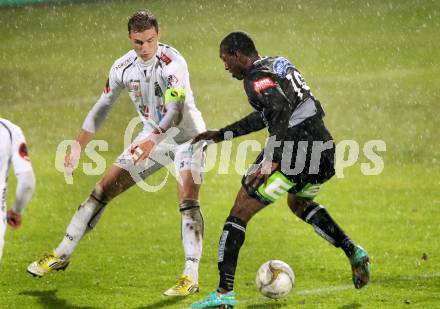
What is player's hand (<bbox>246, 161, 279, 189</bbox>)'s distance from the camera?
330 inches

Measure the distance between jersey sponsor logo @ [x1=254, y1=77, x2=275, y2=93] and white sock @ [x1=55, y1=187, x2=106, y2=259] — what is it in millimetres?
2204

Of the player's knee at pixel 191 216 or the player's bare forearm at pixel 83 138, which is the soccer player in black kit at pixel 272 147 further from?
the player's bare forearm at pixel 83 138

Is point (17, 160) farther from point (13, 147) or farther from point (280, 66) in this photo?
point (280, 66)

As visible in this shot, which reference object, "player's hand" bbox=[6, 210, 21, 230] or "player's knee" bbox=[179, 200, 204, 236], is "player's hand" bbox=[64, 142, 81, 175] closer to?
"player's knee" bbox=[179, 200, 204, 236]

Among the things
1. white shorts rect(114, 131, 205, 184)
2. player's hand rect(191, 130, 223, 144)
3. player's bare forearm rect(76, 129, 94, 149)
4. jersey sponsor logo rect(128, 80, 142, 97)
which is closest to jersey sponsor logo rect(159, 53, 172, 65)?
jersey sponsor logo rect(128, 80, 142, 97)

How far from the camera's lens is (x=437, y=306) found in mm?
8578

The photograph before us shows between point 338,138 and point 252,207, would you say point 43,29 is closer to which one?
point 338,138

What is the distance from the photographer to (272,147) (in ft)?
27.4

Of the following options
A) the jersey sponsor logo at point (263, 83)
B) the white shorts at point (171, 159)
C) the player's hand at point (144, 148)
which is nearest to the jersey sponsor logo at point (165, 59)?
the white shorts at point (171, 159)

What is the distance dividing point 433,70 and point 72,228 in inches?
751

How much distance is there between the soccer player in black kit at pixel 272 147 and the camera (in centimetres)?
827

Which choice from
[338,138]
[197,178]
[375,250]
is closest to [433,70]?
[338,138]

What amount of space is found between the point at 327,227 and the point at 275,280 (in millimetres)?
816

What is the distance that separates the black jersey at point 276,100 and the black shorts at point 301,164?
0.08 meters
